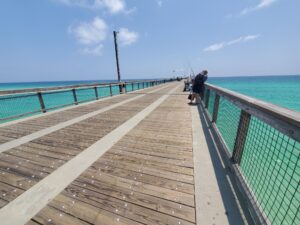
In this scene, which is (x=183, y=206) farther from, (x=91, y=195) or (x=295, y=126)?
(x=295, y=126)

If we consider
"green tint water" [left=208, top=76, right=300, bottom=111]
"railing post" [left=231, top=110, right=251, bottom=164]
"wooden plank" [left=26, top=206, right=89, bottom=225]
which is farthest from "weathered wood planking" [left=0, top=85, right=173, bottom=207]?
"green tint water" [left=208, top=76, right=300, bottom=111]

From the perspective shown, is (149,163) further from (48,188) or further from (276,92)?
(276,92)

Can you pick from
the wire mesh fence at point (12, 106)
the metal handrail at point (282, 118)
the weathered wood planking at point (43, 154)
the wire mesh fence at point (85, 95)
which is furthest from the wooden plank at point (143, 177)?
the wire mesh fence at point (85, 95)

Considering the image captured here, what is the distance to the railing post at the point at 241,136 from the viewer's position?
2.15 metres

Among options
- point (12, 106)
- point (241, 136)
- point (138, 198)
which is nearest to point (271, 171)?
point (241, 136)

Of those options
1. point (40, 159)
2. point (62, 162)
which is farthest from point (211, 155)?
point (40, 159)

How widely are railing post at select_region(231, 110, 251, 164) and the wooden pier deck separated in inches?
16.6

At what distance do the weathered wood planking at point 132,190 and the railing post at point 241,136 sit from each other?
0.69m

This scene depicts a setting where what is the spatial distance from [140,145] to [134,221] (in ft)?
5.86

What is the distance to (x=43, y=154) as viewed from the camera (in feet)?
10.2

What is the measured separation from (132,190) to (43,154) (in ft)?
6.69

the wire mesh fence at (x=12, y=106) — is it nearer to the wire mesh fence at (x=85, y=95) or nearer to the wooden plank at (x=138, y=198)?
the wire mesh fence at (x=85, y=95)

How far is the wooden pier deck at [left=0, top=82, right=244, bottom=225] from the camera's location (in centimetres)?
178

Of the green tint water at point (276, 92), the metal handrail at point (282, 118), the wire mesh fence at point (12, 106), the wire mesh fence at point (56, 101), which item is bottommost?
the green tint water at point (276, 92)
